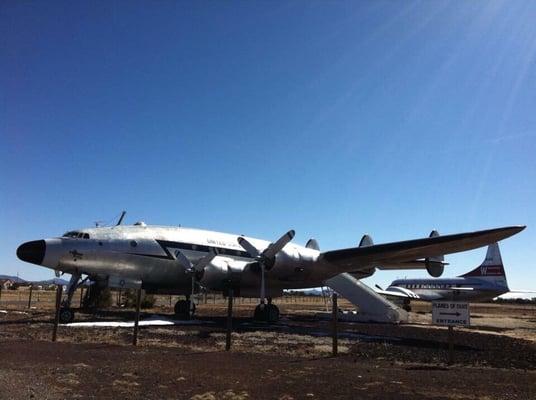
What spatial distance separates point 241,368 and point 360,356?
3759 millimetres

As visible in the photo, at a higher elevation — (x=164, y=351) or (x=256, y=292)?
(x=256, y=292)

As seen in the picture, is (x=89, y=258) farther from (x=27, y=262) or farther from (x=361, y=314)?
(x=361, y=314)

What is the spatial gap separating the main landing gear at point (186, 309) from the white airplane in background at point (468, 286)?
2638cm

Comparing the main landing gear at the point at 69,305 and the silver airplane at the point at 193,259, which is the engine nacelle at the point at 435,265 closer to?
the silver airplane at the point at 193,259

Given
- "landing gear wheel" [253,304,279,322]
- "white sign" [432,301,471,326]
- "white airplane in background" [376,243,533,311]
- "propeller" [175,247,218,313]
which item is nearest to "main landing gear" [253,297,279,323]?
"landing gear wheel" [253,304,279,322]

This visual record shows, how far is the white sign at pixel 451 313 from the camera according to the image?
11039 mm

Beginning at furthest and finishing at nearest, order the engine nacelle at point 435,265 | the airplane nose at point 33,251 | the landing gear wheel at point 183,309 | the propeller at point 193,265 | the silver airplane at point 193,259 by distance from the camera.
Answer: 1. the engine nacelle at point 435,265
2. the landing gear wheel at point 183,309
3. the propeller at point 193,265
4. the silver airplane at point 193,259
5. the airplane nose at point 33,251

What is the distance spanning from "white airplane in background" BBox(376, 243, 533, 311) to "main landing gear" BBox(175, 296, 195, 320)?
26377 mm

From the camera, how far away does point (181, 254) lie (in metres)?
22.5

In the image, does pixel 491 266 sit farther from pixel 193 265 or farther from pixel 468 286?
pixel 193 265

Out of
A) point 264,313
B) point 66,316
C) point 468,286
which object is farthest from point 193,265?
point 468,286

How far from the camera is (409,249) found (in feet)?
67.3

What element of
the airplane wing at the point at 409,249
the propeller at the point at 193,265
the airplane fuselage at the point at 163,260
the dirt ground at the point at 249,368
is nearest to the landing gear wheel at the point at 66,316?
the airplane fuselage at the point at 163,260

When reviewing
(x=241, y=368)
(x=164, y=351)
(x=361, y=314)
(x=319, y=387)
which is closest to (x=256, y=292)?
(x=361, y=314)
